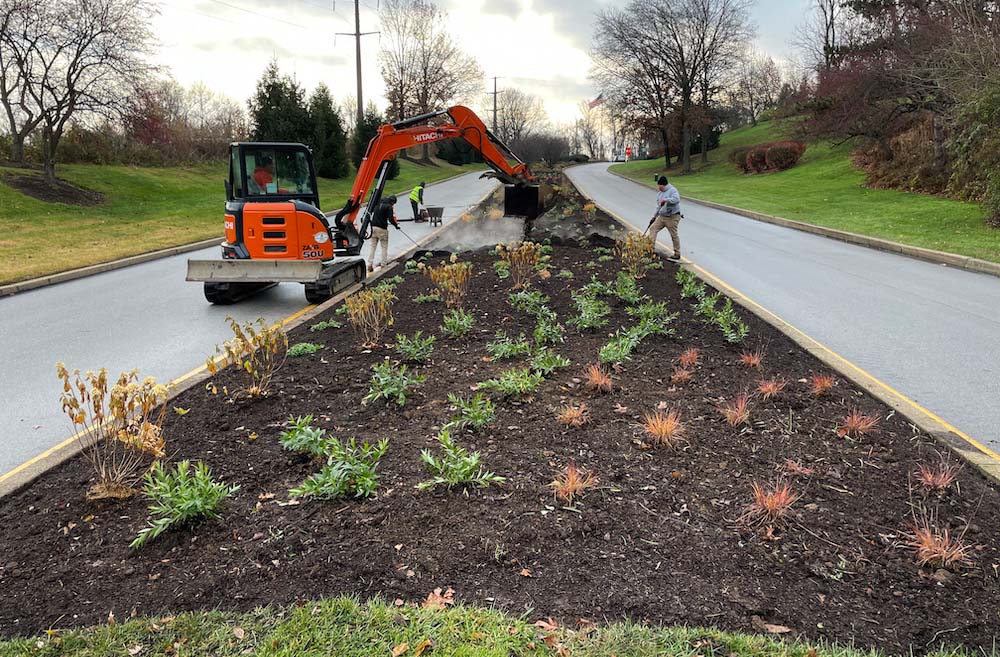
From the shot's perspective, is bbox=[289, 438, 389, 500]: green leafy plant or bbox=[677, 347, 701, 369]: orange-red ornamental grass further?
bbox=[677, 347, 701, 369]: orange-red ornamental grass

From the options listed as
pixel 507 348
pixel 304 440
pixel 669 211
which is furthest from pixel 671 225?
pixel 304 440

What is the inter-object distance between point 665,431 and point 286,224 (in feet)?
23.7

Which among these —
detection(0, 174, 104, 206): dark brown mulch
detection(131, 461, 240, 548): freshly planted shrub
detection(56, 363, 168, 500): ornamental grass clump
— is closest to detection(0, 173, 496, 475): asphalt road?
detection(56, 363, 168, 500): ornamental grass clump

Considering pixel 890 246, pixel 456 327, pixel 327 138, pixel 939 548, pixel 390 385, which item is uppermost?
pixel 327 138

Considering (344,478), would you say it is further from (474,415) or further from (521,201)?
(521,201)

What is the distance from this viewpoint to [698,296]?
786 centimetres

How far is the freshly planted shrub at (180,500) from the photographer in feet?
10.2

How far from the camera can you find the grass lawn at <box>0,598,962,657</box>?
7.84 ft

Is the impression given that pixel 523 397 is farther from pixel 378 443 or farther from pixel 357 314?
pixel 357 314

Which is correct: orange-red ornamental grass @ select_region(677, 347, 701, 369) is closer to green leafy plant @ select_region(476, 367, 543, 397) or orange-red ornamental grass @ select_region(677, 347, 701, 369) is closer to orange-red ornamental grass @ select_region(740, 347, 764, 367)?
orange-red ornamental grass @ select_region(740, 347, 764, 367)

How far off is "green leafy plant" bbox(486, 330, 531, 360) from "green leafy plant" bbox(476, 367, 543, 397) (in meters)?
0.58

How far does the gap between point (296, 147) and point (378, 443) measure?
297 inches

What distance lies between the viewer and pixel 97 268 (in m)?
12.9

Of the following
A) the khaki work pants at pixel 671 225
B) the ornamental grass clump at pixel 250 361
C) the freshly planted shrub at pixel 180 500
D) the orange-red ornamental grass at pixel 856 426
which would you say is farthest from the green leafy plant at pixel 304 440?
the khaki work pants at pixel 671 225
